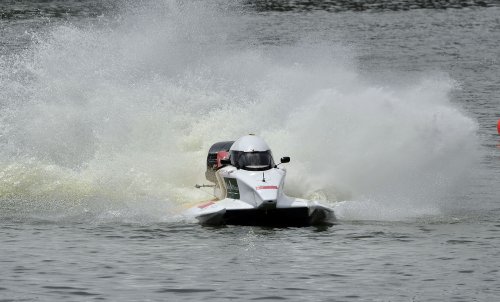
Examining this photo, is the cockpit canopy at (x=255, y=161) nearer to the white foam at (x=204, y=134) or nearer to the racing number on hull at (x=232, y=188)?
the racing number on hull at (x=232, y=188)

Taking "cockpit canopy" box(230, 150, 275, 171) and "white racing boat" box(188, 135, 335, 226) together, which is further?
"cockpit canopy" box(230, 150, 275, 171)

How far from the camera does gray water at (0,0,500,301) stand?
17.2 metres

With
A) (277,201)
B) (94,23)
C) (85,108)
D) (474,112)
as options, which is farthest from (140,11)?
(277,201)

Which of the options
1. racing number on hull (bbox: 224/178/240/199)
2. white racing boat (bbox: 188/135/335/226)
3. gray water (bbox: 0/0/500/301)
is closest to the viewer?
gray water (bbox: 0/0/500/301)

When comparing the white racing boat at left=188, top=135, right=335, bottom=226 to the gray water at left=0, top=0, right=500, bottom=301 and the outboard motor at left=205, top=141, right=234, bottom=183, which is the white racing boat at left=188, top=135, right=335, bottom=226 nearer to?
the gray water at left=0, top=0, right=500, bottom=301

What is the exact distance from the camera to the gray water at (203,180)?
17.2 m

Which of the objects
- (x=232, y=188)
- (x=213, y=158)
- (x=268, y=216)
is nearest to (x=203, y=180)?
(x=213, y=158)

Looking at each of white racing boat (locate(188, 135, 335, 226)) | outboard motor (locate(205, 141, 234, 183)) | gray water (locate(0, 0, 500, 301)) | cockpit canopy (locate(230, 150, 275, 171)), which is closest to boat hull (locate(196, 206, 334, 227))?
white racing boat (locate(188, 135, 335, 226))

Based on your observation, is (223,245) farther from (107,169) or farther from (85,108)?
(85,108)

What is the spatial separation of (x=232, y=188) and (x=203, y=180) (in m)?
4.71

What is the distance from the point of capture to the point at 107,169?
26.0 meters

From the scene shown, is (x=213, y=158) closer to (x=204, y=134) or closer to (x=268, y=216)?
(x=268, y=216)

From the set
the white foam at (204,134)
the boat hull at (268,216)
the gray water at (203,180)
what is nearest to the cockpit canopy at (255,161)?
the boat hull at (268,216)

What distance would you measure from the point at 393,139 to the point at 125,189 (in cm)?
609
